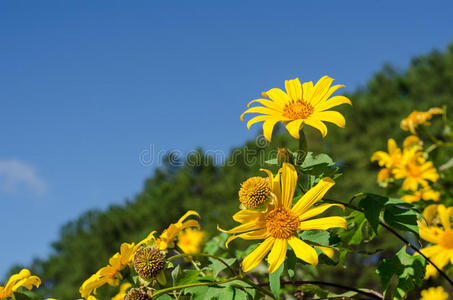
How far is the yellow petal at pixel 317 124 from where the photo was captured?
1336 mm

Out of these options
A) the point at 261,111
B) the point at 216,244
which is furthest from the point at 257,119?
the point at 216,244

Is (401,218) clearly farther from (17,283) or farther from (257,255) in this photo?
(17,283)

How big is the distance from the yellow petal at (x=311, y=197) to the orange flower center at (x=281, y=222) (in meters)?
0.02

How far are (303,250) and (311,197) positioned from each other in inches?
6.4

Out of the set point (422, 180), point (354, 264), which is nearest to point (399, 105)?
point (354, 264)

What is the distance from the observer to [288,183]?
1.31 meters

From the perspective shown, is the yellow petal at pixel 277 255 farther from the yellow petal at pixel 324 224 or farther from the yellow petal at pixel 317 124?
the yellow petal at pixel 317 124

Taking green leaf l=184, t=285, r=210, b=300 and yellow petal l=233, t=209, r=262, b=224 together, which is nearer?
yellow petal l=233, t=209, r=262, b=224

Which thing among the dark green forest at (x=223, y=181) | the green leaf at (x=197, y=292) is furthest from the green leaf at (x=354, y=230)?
the dark green forest at (x=223, y=181)

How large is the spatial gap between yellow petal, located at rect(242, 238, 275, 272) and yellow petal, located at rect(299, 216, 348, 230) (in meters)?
0.11

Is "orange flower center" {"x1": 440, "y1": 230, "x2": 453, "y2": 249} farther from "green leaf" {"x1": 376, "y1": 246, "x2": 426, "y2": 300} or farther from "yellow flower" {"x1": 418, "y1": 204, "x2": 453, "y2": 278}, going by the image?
"green leaf" {"x1": 376, "y1": 246, "x2": 426, "y2": 300}

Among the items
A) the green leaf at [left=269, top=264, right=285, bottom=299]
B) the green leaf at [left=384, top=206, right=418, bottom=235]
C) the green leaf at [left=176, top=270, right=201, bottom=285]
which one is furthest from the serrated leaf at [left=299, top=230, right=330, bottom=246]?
the green leaf at [left=176, top=270, right=201, bottom=285]

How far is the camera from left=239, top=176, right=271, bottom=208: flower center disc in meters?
1.26

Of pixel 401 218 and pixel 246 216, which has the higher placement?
pixel 246 216
